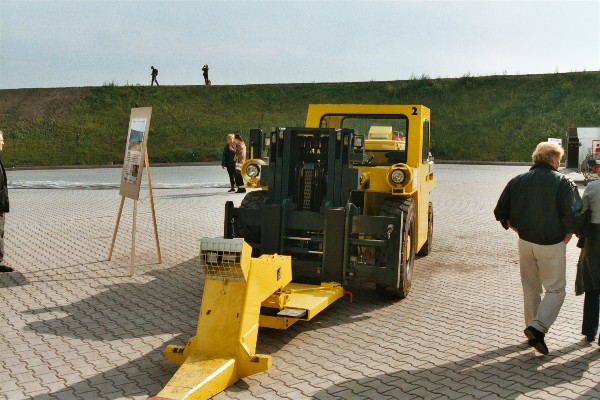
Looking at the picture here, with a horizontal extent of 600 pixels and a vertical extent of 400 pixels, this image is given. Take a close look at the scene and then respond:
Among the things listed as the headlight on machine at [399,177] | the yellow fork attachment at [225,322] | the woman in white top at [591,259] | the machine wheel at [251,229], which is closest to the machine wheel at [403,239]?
the headlight on machine at [399,177]

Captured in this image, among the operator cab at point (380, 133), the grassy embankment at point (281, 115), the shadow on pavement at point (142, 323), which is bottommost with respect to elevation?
the shadow on pavement at point (142, 323)

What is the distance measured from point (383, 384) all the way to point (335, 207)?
2520 millimetres

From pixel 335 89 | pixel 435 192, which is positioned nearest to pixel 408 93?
pixel 335 89

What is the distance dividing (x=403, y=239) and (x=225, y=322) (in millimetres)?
2846

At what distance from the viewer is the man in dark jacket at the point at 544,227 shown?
5867mm

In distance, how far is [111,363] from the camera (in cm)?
567

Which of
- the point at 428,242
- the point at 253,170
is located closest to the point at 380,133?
the point at 253,170

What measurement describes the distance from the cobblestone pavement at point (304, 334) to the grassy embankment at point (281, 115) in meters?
31.3

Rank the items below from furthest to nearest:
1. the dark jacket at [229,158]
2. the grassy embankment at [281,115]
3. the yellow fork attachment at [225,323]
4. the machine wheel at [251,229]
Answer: the grassy embankment at [281,115], the dark jacket at [229,158], the machine wheel at [251,229], the yellow fork attachment at [225,323]

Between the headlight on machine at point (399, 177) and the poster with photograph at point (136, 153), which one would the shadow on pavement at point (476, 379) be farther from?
the poster with photograph at point (136, 153)

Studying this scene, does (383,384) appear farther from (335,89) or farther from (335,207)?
(335,89)

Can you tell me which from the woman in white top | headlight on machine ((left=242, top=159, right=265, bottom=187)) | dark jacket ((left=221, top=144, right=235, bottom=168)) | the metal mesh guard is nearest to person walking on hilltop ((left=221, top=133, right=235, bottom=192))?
dark jacket ((left=221, top=144, right=235, bottom=168))

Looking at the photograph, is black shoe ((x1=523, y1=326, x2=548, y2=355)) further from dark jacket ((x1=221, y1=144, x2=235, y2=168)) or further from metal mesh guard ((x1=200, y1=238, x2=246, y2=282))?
dark jacket ((x1=221, y1=144, x2=235, y2=168))

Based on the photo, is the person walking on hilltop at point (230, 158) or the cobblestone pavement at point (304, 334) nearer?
the cobblestone pavement at point (304, 334)
